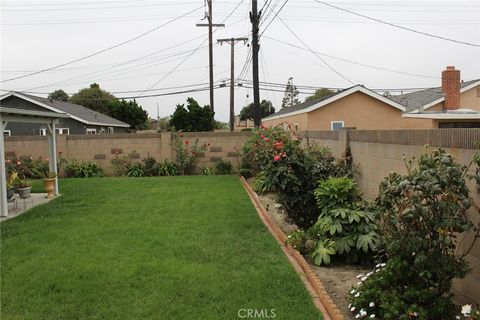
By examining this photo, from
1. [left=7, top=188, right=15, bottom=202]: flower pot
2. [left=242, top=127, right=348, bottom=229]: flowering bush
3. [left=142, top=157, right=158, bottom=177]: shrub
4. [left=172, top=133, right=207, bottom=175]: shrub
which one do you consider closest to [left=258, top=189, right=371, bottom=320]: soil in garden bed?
[left=242, top=127, right=348, bottom=229]: flowering bush

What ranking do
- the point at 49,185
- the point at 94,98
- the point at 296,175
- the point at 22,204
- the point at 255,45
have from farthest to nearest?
the point at 94,98
the point at 255,45
the point at 49,185
the point at 22,204
the point at 296,175

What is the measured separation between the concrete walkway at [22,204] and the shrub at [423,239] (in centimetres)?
733

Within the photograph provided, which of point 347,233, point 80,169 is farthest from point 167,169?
point 347,233

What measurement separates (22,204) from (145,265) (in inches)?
246

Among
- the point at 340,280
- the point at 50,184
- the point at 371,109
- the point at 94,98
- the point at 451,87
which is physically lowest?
the point at 340,280

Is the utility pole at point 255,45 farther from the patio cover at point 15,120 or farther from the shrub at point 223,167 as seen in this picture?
the patio cover at point 15,120

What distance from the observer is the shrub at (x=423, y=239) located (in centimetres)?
307

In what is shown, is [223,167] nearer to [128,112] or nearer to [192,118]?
[192,118]

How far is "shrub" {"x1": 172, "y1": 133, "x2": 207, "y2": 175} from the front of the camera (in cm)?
1596

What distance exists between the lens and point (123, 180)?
14094mm

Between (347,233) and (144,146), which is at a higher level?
(144,146)

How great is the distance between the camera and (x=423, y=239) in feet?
10.5

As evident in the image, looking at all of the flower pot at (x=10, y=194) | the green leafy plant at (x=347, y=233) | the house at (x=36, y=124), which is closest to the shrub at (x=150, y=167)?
the flower pot at (x=10, y=194)

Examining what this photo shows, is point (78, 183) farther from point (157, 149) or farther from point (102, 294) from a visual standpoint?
point (102, 294)
